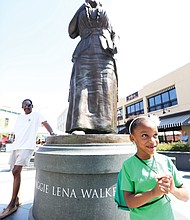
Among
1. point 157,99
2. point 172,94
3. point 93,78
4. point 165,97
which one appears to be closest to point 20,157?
point 93,78

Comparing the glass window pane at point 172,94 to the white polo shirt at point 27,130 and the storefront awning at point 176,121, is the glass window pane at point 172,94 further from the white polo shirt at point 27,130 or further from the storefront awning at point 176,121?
the white polo shirt at point 27,130

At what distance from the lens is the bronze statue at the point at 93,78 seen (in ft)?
10.4

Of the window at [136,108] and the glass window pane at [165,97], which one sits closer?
the glass window pane at [165,97]

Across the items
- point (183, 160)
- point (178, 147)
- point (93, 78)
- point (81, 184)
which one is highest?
point (93, 78)

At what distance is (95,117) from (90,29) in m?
2.00

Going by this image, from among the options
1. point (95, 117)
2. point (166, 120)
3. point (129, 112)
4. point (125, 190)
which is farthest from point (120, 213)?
point (129, 112)

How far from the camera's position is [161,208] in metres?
1.16

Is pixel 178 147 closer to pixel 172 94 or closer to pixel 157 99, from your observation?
pixel 172 94

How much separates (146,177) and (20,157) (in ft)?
7.70

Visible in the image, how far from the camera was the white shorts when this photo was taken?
9.31ft

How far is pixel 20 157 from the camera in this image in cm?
285

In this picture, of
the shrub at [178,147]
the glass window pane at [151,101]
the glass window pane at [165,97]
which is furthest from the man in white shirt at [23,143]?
the glass window pane at [151,101]

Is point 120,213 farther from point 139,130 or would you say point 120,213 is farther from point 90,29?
point 90,29

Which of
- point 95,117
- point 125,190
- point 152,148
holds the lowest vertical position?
point 125,190
